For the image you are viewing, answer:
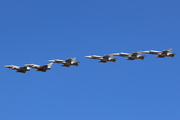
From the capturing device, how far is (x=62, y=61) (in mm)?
146875

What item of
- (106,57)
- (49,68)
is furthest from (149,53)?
(49,68)

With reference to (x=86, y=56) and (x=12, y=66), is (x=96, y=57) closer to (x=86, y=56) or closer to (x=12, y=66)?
(x=86, y=56)

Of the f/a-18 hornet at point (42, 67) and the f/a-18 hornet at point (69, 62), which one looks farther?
the f/a-18 hornet at point (69, 62)

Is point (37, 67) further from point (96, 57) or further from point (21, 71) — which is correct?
point (96, 57)

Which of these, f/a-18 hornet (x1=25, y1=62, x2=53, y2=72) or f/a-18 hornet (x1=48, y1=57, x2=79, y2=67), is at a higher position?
f/a-18 hornet (x1=48, y1=57, x2=79, y2=67)

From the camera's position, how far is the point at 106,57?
5733 inches

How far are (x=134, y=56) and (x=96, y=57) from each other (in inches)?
663

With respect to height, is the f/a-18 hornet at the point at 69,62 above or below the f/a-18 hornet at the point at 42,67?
above

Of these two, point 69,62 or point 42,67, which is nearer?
point 42,67

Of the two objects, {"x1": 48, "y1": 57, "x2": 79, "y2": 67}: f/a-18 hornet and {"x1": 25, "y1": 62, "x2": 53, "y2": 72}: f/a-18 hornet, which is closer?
{"x1": 25, "y1": 62, "x2": 53, "y2": 72}: f/a-18 hornet

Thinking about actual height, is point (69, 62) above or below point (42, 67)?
above

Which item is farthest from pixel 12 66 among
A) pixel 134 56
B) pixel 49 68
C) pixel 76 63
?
pixel 134 56

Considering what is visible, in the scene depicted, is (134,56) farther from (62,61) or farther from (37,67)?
(37,67)

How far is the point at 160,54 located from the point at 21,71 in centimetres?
6184
